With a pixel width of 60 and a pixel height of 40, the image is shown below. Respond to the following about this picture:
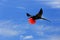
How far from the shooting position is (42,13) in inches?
2143

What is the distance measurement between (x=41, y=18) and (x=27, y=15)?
1.64m

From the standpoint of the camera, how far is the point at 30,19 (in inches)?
2170

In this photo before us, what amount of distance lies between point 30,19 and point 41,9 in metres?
1.72

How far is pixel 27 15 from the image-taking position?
55.5m

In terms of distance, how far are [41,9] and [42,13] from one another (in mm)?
562

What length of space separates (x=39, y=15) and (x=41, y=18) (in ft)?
1.70

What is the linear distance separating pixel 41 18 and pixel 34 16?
0.87 meters

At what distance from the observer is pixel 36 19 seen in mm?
54688

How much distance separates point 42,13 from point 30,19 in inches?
65.0

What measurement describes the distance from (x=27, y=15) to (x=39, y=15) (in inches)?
56.3

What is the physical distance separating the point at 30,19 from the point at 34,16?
568 millimetres

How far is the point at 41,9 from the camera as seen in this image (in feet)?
180

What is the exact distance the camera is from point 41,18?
182ft

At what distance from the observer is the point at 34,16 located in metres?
55.2
